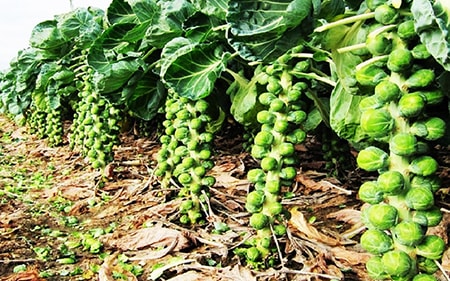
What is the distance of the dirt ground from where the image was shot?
122 cm

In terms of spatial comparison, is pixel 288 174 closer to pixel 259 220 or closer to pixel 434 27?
pixel 259 220

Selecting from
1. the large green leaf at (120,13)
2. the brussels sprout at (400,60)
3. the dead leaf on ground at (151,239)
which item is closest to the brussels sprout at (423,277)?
the brussels sprout at (400,60)

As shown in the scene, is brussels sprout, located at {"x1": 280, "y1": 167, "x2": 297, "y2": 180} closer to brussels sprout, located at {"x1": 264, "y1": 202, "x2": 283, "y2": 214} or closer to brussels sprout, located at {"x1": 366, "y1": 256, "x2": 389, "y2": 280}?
brussels sprout, located at {"x1": 264, "y1": 202, "x2": 283, "y2": 214}

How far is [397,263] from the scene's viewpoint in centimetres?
74

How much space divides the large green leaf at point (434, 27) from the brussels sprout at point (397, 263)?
0.30 m

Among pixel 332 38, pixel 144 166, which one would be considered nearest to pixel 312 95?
pixel 332 38

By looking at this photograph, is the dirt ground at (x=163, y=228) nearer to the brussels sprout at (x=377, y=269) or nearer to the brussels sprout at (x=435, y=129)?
the brussels sprout at (x=377, y=269)

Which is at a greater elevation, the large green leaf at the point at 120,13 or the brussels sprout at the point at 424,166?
the large green leaf at the point at 120,13

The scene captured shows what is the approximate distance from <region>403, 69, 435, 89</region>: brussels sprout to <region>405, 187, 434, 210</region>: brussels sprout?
0.55 ft

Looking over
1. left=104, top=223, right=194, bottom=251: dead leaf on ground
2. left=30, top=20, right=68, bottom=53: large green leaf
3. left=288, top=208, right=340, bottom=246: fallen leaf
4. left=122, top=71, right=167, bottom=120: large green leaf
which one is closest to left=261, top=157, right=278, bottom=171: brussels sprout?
left=288, top=208, right=340, bottom=246: fallen leaf

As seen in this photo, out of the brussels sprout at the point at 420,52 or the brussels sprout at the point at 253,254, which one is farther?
the brussels sprout at the point at 253,254

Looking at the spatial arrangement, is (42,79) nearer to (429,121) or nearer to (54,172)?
(54,172)

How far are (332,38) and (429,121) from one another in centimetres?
38

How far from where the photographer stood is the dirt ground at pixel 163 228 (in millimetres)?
1224
